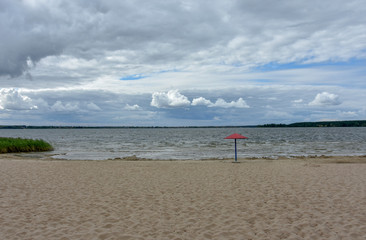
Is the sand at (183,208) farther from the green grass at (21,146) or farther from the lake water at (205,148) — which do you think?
the green grass at (21,146)

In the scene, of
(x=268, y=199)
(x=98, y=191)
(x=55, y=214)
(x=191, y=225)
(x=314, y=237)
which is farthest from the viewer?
(x=98, y=191)

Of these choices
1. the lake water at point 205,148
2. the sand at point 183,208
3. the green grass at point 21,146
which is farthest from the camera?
the green grass at point 21,146

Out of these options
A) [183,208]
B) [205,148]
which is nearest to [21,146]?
[205,148]

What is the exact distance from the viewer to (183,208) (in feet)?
27.5

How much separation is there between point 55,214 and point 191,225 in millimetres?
3813

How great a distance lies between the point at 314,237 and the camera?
6.20 m

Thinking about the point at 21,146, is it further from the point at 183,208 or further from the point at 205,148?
the point at 183,208

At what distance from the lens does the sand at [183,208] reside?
6.47 m

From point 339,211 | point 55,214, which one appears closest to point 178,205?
point 55,214

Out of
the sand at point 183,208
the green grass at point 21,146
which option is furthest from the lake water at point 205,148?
the sand at point 183,208

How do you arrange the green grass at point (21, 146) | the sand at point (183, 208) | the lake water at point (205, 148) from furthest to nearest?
1. the green grass at point (21, 146)
2. the lake water at point (205, 148)
3. the sand at point (183, 208)

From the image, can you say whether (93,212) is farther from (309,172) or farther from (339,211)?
(309,172)

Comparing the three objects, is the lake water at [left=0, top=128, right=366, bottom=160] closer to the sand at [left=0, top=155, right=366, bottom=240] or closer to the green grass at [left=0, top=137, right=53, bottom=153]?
the green grass at [left=0, top=137, right=53, bottom=153]

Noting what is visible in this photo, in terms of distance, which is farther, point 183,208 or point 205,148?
point 205,148
